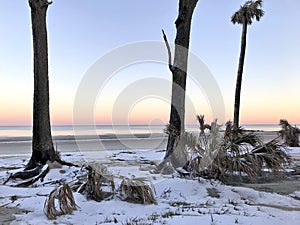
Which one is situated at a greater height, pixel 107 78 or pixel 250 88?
pixel 250 88

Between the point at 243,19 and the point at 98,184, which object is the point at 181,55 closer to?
the point at 98,184

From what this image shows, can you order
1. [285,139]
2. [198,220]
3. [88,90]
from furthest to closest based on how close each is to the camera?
[285,139], [88,90], [198,220]

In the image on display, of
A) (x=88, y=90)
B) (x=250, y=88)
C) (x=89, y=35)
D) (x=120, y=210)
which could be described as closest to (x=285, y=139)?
(x=250, y=88)

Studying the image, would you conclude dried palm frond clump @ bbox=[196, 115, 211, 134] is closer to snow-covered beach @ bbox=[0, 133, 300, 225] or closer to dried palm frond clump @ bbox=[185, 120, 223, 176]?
dried palm frond clump @ bbox=[185, 120, 223, 176]

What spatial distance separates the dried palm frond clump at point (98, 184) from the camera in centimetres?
521

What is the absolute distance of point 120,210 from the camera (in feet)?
15.3

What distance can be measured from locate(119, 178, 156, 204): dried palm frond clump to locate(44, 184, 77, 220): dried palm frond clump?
2.91 feet

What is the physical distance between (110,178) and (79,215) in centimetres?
116

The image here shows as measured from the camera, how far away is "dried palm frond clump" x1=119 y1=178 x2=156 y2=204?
16.6 feet

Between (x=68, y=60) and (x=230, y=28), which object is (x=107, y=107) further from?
(x=230, y=28)

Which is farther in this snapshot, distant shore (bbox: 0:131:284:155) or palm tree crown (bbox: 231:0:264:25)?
palm tree crown (bbox: 231:0:264:25)

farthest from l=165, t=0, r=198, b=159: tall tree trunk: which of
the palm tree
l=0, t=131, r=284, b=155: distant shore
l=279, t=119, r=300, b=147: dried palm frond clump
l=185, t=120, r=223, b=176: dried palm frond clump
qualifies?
the palm tree

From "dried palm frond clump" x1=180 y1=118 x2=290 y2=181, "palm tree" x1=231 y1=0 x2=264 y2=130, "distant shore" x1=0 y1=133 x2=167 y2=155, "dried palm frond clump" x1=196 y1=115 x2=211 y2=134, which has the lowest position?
"distant shore" x1=0 y1=133 x2=167 y2=155

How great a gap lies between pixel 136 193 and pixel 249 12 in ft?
63.7
